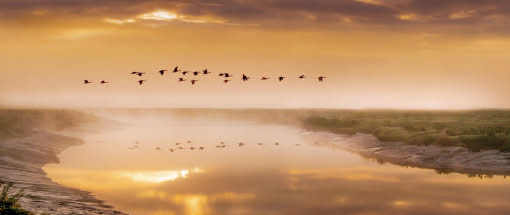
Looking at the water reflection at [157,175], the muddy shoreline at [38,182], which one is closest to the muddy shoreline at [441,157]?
the water reflection at [157,175]

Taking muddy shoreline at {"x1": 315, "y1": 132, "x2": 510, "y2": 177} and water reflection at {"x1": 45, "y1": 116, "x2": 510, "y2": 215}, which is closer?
water reflection at {"x1": 45, "y1": 116, "x2": 510, "y2": 215}

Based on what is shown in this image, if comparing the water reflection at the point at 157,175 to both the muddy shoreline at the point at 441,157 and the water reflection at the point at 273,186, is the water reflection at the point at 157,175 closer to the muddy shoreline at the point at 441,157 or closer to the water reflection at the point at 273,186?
the water reflection at the point at 273,186

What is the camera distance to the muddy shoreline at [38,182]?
30909 mm

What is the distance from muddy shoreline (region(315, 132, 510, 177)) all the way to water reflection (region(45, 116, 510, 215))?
8.53ft

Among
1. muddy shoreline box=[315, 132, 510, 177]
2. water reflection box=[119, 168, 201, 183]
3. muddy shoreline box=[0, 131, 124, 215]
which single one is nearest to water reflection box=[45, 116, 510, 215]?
water reflection box=[119, 168, 201, 183]

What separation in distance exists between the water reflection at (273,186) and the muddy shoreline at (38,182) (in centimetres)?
160

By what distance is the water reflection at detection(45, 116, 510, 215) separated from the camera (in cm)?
3444

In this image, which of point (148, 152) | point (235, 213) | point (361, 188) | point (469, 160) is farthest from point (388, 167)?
point (148, 152)

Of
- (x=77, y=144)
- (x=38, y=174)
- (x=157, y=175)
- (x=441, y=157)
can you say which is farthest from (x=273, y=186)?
(x=77, y=144)

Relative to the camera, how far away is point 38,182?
40125mm

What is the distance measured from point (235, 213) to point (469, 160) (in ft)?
100

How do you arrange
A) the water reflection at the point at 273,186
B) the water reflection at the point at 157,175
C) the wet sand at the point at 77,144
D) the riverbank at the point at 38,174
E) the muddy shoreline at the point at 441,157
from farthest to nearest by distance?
the muddy shoreline at the point at 441,157 → the water reflection at the point at 157,175 → the water reflection at the point at 273,186 → the wet sand at the point at 77,144 → the riverbank at the point at 38,174

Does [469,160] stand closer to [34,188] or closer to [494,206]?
[494,206]

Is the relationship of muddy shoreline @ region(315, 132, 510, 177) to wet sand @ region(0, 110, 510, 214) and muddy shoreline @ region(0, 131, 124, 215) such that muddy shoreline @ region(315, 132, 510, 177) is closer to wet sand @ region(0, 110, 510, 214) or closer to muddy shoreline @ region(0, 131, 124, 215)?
wet sand @ region(0, 110, 510, 214)
